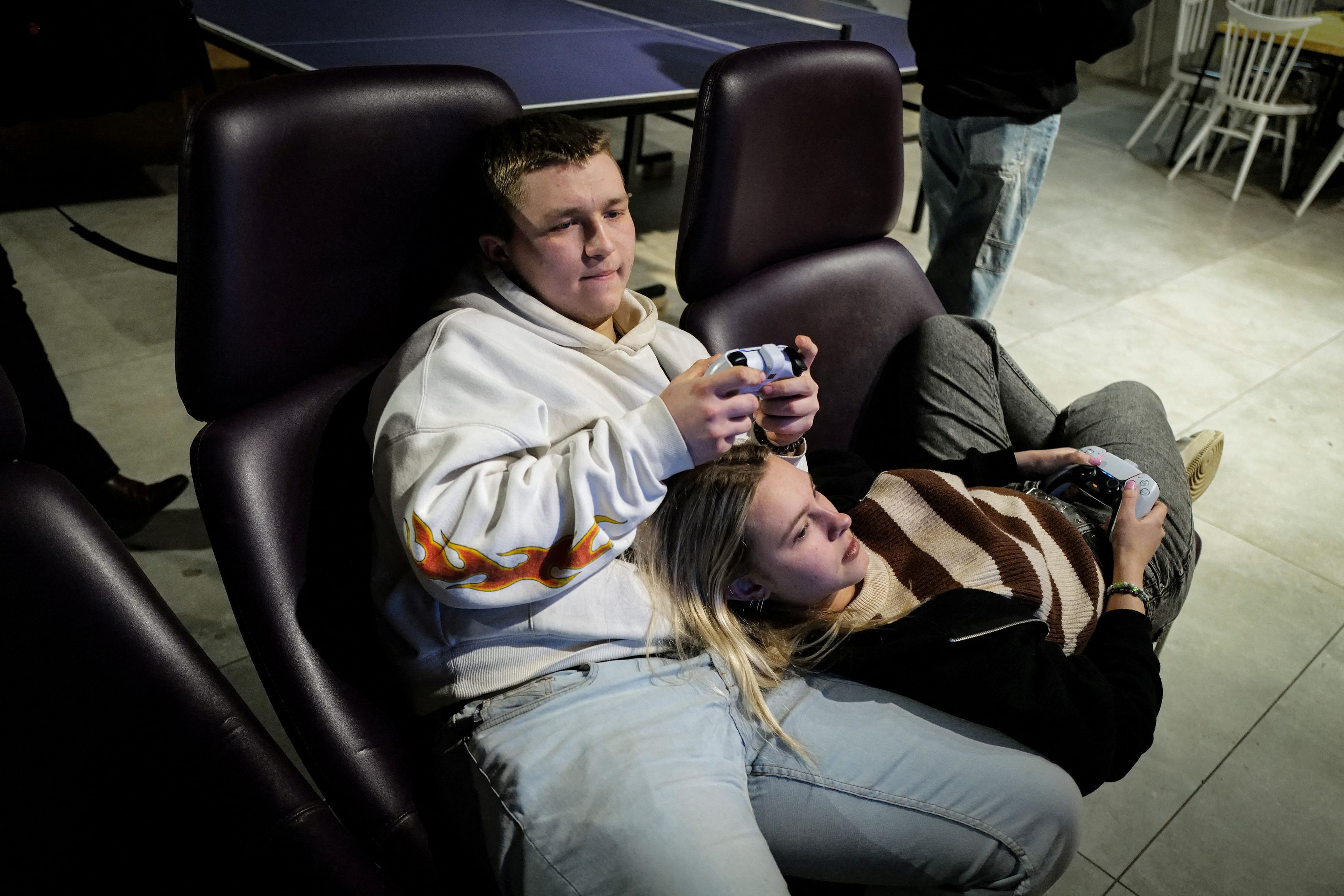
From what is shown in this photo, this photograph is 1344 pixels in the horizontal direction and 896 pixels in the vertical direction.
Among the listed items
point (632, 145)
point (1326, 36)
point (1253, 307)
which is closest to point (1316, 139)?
point (1326, 36)

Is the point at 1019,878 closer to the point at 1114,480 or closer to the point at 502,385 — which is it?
the point at 1114,480

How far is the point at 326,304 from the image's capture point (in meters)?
1.17

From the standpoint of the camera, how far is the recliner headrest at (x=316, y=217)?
41.1 inches

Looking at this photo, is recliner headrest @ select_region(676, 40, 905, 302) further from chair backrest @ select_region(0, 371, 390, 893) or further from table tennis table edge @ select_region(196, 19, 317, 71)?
table tennis table edge @ select_region(196, 19, 317, 71)

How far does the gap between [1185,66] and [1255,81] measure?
2.14ft

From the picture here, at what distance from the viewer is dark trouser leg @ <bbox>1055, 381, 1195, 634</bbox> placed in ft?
5.10

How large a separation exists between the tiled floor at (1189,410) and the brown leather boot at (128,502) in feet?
0.14

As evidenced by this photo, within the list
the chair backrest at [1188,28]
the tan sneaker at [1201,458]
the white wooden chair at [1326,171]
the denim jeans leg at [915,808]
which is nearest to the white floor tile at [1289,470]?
the tan sneaker at [1201,458]

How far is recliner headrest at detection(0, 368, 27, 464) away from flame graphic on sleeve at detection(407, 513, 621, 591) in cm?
36

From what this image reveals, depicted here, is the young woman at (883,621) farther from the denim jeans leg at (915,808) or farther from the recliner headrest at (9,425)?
the recliner headrest at (9,425)

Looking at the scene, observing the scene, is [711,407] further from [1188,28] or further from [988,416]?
[1188,28]

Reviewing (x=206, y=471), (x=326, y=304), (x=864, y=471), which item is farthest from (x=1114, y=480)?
(x=206, y=471)

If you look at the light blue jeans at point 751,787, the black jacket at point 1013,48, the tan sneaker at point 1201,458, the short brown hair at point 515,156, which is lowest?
the tan sneaker at point 1201,458

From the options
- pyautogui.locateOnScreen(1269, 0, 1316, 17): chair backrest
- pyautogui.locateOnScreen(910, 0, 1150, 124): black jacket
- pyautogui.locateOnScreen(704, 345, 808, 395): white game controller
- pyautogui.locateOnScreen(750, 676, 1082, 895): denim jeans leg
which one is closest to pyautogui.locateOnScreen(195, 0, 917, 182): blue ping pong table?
pyautogui.locateOnScreen(910, 0, 1150, 124): black jacket
